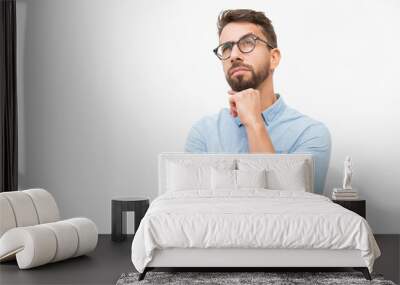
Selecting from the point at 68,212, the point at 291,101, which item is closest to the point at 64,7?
the point at 68,212

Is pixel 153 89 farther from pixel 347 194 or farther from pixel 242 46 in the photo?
pixel 347 194

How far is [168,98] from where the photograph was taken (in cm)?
720

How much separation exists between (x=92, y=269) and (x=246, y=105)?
2.76 meters

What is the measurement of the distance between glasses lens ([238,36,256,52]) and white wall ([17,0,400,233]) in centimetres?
30

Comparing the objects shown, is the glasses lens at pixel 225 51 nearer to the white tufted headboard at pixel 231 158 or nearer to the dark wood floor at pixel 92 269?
the white tufted headboard at pixel 231 158

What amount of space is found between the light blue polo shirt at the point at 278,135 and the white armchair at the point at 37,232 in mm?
1923

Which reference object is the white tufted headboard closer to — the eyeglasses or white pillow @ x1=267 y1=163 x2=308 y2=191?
white pillow @ x1=267 y1=163 x2=308 y2=191

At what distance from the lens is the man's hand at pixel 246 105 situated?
7078 millimetres

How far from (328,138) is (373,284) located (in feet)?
8.94

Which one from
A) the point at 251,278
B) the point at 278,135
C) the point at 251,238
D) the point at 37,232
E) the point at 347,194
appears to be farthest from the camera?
the point at 278,135

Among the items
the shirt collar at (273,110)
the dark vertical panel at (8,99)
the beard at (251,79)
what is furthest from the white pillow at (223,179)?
the dark vertical panel at (8,99)

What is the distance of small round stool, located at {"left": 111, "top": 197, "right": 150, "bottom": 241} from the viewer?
6.61 meters

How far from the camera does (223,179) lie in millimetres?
6254

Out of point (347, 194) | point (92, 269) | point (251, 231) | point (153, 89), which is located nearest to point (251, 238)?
point (251, 231)
